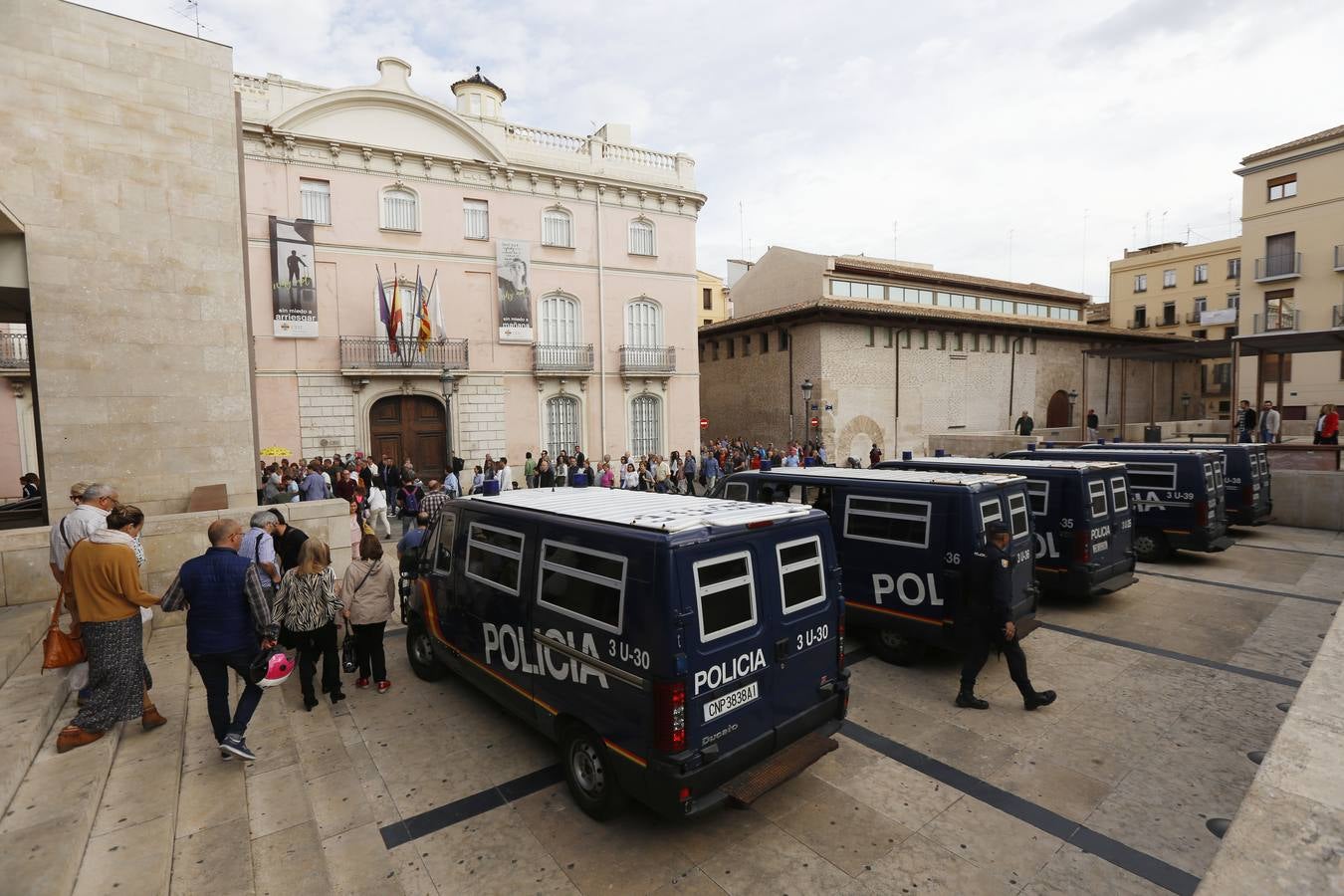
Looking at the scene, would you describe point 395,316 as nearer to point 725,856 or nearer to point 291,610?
point 291,610

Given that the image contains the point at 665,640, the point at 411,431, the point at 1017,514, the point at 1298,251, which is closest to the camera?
the point at 665,640

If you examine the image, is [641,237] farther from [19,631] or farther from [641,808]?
[641,808]

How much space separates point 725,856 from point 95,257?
11.0 meters

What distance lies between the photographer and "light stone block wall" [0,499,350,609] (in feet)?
24.6

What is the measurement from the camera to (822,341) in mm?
29781

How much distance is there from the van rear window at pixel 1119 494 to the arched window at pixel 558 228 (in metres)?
19.9

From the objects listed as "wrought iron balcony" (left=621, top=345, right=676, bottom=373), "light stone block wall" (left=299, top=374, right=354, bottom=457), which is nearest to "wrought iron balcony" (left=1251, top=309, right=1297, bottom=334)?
"wrought iron balcony" (left=621, top=345, right=676, bottom=373)

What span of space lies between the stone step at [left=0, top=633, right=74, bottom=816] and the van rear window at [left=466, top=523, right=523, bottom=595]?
3080mm

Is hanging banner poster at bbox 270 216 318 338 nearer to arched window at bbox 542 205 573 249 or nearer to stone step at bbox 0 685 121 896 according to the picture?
arched window at bbox 542 205 573 249

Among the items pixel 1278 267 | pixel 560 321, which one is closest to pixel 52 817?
pixel 560 321

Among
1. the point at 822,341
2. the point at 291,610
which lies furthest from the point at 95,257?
the point at 822,341

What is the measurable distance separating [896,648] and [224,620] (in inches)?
261

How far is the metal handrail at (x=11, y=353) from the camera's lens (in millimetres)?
22328

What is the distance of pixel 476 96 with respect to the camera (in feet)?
82.9
